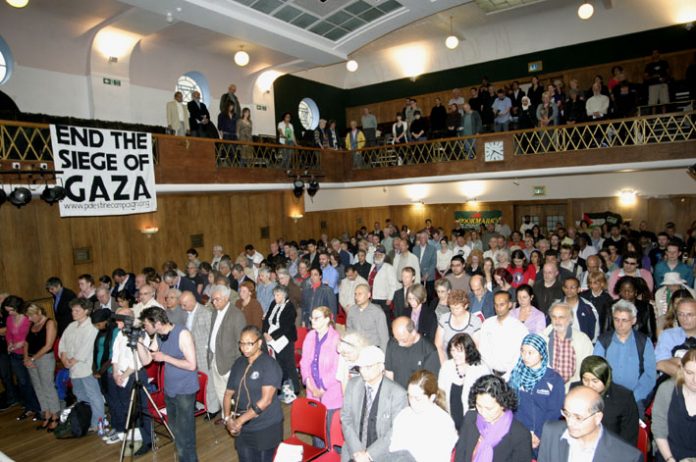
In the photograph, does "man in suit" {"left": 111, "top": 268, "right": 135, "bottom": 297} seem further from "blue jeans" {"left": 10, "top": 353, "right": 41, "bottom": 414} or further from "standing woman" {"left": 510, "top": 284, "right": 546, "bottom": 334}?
"standing woman" {"left": 510, "top": 284, "right": 546, "bottom": 334}

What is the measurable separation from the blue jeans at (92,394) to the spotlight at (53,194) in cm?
386

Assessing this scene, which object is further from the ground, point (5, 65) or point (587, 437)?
point (5, 65)

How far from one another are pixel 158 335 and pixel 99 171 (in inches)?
229

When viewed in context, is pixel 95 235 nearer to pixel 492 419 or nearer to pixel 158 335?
pixel 158 335

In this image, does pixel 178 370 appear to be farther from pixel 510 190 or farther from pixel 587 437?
pixel 510 190

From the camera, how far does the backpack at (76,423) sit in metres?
5.41

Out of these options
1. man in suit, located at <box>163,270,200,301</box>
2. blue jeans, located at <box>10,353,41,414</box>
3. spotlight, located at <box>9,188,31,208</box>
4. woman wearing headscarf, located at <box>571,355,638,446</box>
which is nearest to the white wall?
man in suit, located at <box>163,270,200,301</box>

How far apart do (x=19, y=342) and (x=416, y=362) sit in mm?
5304

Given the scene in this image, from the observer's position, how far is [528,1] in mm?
13984

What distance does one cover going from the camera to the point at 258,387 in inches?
145

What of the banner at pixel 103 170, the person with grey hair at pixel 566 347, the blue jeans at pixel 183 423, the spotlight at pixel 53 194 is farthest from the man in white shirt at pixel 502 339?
the banner at pixel 103 170

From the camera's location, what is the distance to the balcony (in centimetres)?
984

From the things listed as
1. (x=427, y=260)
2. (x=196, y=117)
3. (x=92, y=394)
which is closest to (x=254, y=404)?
(x=92, y=394)

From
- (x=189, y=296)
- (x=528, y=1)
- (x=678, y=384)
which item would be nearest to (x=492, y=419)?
(x=678, y=384)
